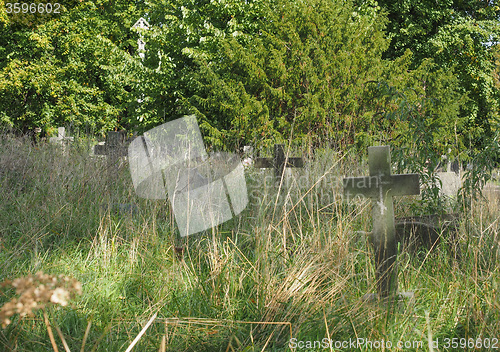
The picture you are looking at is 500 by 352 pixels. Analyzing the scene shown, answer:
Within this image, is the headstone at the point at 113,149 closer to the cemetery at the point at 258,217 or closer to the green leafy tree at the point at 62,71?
the cemetery at the point at 258,217

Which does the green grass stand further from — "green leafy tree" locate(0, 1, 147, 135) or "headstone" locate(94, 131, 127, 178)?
"green leafy tree" locate(0, 1, 147, 135)

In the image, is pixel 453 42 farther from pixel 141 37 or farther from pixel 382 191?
pixel 382 191

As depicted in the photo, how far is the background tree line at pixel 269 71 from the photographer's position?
29.2ft

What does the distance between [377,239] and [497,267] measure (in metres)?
0.65

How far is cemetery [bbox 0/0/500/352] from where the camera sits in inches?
85.7

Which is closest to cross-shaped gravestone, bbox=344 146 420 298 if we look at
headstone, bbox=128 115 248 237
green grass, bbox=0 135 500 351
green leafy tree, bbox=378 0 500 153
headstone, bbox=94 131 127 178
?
green grass, bbox=0 135 500 351

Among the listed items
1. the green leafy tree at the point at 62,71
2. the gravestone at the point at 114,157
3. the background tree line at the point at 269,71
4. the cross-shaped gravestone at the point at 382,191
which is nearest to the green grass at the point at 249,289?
the cross-shaped gravestone at the point at 382,191

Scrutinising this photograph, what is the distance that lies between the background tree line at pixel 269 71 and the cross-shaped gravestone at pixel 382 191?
1.29m

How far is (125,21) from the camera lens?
65.8 feet

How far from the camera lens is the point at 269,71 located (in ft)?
32.5

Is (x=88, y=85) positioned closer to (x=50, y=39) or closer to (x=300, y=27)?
(x=50, y=39)

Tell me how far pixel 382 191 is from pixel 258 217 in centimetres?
78

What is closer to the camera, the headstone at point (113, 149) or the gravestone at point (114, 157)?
the gravestone at point (114, 157)

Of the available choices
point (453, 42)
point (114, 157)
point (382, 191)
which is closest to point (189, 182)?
point (382, 191)
